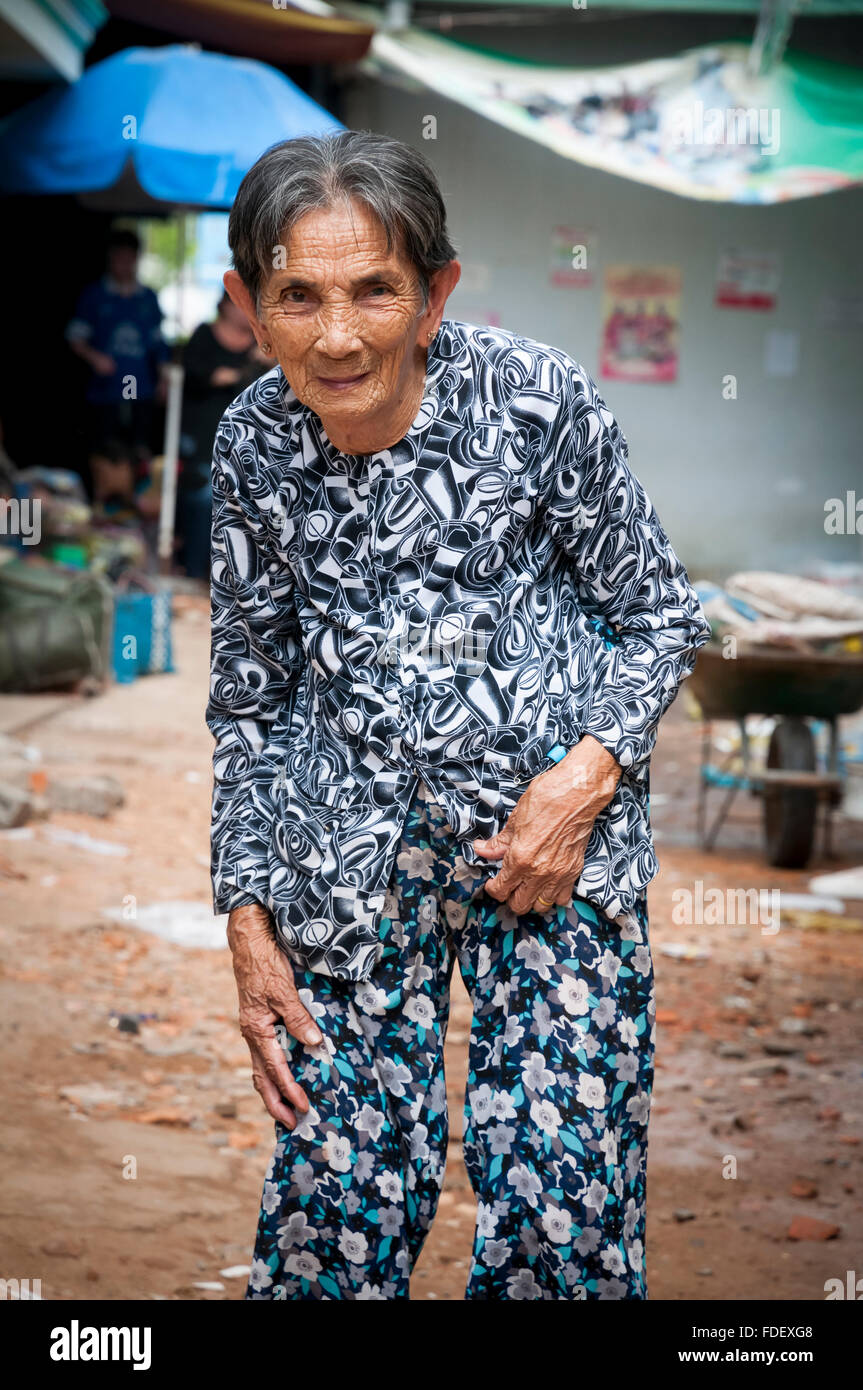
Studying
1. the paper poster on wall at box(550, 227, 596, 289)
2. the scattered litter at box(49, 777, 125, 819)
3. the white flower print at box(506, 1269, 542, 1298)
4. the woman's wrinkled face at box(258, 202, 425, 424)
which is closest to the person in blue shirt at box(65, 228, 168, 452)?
the paper poster on wall at box(550, 227, 596, 289)

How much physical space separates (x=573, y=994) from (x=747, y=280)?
1069 centimetres

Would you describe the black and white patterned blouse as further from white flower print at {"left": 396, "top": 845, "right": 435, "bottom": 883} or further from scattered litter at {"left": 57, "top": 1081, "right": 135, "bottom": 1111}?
scattered litter at {"left": 57, "top": 1081, "right": 135, "bottom": 1111}

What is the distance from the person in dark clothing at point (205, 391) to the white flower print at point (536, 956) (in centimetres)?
840

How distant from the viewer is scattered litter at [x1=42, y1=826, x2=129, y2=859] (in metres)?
5.75

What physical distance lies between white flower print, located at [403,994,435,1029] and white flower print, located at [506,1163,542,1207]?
212 millimetres

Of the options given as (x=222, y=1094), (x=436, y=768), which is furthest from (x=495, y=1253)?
(x=222, y=1094)

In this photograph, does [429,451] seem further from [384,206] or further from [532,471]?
[384,206]

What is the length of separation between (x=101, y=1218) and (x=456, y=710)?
184 centimetres

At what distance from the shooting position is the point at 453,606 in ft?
6.07

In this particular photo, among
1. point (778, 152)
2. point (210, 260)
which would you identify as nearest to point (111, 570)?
point (778, 152)

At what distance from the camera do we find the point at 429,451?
6.06 ft

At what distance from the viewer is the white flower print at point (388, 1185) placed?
1.92 metres

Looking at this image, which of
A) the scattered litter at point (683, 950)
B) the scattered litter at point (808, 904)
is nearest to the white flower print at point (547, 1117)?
the scattered litter at point (683, 950)

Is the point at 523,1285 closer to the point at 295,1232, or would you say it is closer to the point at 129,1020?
Answer: the point at 295,1232
